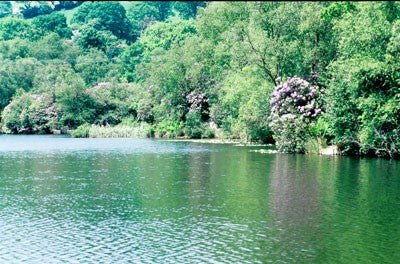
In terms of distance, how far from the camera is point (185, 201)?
23.2 m

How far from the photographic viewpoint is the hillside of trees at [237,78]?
38.0 metres

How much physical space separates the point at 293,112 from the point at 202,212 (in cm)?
2405

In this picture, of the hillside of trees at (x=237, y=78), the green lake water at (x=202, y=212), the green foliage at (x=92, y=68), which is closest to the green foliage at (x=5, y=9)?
the hillside of trees at (x=237, y=78)

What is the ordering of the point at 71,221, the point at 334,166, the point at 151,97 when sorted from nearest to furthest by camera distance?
the point at 71,221
the point at 334,166
the point at 151,97

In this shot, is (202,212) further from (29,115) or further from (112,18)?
(112,18)

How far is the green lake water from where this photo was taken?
51.4 ft

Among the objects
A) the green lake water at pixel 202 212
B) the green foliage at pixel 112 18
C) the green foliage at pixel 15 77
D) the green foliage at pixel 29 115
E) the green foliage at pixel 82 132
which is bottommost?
the green lake water at pixel 202 212

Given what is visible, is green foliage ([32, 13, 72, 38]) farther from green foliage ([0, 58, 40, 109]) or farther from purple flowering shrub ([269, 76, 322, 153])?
purple flowering shrub ([269, 76, 322, 153])

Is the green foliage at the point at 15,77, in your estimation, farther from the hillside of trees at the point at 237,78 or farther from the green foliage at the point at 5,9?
the green foliage at the point at 5,9

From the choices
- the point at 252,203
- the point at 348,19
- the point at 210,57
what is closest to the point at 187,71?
the point at 210,57

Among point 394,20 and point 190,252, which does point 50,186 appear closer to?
point 190,252

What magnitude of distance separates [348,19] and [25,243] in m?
29.6

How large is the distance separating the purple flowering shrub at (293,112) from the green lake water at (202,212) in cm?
661

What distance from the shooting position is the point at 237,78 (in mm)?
54438
